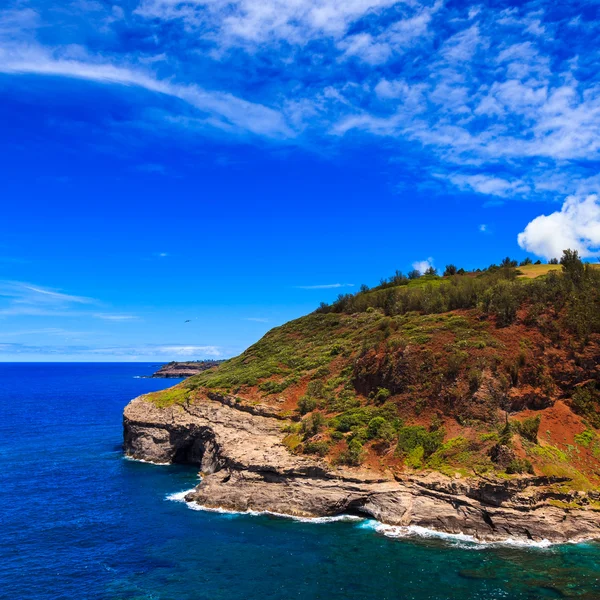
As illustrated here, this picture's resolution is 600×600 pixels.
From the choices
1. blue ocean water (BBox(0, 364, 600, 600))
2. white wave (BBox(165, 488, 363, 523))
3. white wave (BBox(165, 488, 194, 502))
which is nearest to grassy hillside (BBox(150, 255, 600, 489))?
white wave (BBox(165, 488, 363, 523))

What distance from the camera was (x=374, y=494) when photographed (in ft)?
125

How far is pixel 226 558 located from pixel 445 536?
15760mm

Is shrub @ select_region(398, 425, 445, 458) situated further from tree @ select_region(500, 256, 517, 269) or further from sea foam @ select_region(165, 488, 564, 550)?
tree @ select_region(500, 256, 517, 269)

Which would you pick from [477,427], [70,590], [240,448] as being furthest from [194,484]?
[477,427]

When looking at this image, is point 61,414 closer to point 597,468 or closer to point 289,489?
point 289,489

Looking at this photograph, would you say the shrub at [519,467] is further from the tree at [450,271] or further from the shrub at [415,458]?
the tree at [450,271]

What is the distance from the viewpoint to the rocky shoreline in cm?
3359

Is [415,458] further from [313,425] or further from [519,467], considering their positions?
[313,425]

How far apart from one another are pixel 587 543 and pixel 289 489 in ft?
73.5

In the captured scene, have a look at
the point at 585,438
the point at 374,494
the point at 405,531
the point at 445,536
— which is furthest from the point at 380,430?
the point at 585,438

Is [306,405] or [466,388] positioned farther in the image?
[306,405]

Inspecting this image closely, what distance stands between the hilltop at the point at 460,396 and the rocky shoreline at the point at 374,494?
0.31m

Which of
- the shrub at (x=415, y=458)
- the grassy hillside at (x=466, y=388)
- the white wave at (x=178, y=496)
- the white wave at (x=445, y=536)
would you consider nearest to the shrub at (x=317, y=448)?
the grassy hillside at (x=466, y=388)

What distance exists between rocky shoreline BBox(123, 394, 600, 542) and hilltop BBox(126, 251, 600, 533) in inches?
12.1
